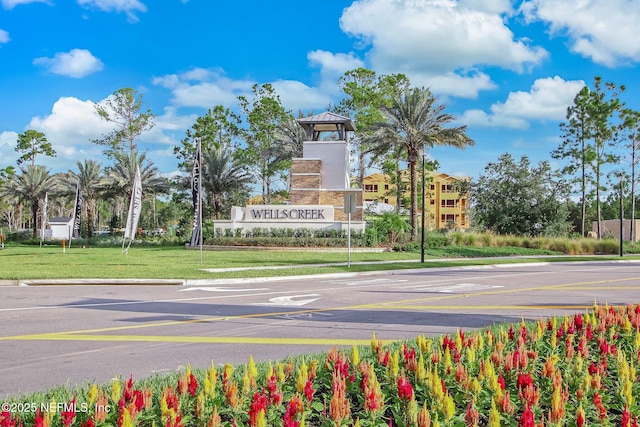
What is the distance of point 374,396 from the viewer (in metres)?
4.14

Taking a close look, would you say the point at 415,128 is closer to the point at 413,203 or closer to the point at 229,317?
the point at 413,203

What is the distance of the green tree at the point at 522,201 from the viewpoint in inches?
1864

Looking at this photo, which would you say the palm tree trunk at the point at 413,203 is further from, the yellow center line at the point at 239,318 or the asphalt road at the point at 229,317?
the yellow center line at the point at 239,318

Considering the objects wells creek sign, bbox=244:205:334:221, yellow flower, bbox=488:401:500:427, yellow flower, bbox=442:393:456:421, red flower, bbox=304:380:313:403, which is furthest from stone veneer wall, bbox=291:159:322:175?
yellow flower, bbox=488:401:500:427

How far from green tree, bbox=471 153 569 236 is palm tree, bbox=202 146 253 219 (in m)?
21.9

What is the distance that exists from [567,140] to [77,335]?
2164 inches

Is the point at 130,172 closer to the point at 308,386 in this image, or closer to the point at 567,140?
the point at 567,140

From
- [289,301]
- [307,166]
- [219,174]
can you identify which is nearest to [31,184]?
[219,174]

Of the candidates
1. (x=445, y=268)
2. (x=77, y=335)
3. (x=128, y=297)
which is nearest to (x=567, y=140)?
(x=445, y=268)

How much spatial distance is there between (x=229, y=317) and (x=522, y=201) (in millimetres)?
42825

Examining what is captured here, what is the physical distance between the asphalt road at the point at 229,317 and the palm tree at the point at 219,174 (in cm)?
3214

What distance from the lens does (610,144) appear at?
53250mm

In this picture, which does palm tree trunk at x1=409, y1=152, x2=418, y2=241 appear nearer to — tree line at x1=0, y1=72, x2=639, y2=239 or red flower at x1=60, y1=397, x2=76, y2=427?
tree line at x1=0, y1=72, x2=639, y2=239

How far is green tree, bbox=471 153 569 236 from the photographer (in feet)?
155
